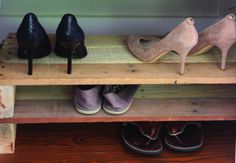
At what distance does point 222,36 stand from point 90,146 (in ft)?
1.30

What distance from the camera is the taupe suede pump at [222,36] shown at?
2.93ft

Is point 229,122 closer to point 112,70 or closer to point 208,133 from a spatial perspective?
point 208,133

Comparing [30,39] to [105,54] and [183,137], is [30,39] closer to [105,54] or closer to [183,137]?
[105,54]

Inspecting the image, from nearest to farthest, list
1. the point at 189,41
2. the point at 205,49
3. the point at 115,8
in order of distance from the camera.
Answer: the point at 189,41 < the point at 205,49 < the point at 115,8

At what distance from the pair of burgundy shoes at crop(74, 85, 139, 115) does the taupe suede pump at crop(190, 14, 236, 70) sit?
0.66ft

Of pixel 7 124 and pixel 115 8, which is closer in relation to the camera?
pixel 7 124

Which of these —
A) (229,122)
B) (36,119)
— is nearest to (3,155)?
(36,119)

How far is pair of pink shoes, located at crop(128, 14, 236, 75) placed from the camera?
0.87 m

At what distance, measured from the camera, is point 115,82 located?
2.89ft

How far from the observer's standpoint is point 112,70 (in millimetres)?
909

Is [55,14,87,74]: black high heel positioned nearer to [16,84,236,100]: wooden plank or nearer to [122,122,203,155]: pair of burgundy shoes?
[16,84,236,100]: wooden plank

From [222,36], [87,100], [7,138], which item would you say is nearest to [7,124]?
[7,138]

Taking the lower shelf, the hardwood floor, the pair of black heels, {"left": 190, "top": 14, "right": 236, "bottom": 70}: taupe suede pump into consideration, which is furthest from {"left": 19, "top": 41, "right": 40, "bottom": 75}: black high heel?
{"left": 190, "top": 14, "right": 236, "bottom": 70}: taupe suede pump

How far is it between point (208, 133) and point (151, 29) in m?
0.34
